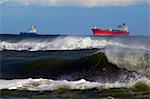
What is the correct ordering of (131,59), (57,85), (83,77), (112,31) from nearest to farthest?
(57,85)
(83,77)
(131,59)
(112,31)

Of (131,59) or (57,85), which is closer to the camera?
(57,85)

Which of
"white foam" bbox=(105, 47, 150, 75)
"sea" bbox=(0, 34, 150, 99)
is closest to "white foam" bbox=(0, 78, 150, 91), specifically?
"sea" bbox=(0, 34, 150, 99)

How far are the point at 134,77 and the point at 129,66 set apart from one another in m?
1.78

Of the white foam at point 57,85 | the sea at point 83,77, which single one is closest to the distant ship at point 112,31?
the sea at point 83,77

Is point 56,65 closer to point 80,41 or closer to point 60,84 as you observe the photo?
point 60,84

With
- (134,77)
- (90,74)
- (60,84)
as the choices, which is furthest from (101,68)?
(60,84)

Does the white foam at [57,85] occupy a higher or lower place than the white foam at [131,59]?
lower

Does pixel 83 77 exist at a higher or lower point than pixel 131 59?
lower

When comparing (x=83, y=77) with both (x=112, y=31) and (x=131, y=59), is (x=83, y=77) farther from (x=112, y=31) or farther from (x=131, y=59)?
(x=112, y=31)

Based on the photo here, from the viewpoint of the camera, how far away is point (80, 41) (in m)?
49.0

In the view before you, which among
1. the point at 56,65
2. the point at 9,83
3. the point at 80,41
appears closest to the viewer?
the point at 9,83

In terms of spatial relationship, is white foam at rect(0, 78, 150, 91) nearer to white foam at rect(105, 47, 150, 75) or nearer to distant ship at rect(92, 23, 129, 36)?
white foam at rect(105, 47, 150, 75)

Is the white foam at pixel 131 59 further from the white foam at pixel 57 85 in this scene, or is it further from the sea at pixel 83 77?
the white foam at pixel 57 85

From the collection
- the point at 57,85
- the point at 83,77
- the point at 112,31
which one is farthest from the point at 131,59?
the point at 112,31
